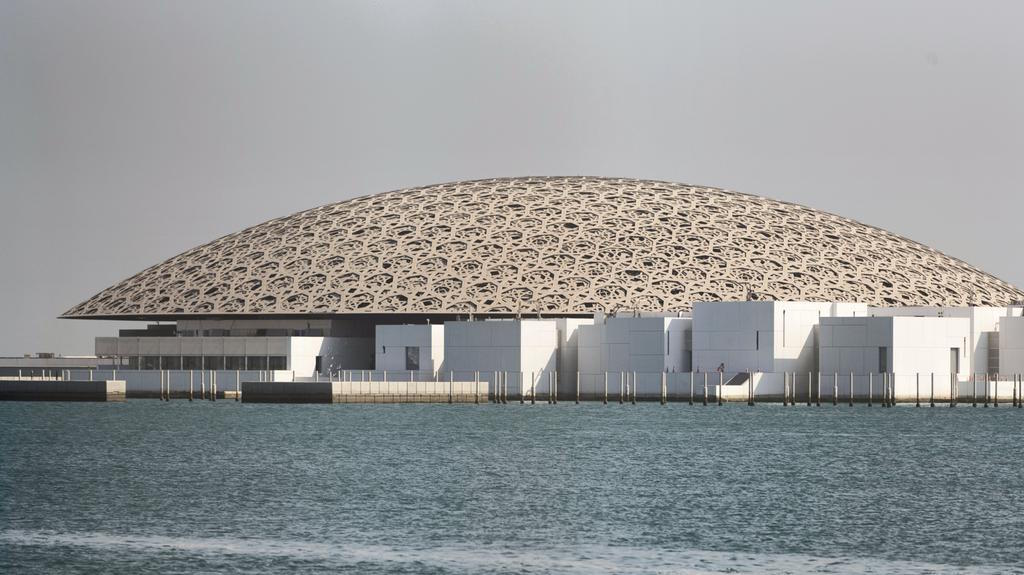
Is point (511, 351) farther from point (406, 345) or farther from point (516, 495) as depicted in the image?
point (516, 495)

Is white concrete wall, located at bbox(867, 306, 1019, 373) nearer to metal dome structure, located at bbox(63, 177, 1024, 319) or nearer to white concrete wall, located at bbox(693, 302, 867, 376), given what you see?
white concrete wall, located at bbox(693, 302, 867, 376)

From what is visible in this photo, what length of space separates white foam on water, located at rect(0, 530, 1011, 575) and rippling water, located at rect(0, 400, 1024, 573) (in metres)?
0.10

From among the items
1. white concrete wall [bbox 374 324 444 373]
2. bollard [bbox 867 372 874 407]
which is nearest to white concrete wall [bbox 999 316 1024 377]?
bollard [bbox 867 372 874 407]

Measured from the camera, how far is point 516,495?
55.2 m

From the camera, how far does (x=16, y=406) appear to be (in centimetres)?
10981

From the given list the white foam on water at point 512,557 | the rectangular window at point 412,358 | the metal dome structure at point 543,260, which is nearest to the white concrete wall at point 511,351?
the rectangular window at point 412,358

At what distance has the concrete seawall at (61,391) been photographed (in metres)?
113

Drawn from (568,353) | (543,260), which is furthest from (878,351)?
(543,260)

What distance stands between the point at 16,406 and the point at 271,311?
57.3 feet

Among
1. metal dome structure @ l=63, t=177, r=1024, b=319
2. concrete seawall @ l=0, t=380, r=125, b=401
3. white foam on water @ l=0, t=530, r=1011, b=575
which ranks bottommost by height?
white foam on water @ l=0, t=530, r=1011, b=575

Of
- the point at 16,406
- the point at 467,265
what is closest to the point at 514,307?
the point at 467,265

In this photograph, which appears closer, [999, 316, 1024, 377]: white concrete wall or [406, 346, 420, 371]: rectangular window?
[999, 316, 1024, 377]: white concrete wall

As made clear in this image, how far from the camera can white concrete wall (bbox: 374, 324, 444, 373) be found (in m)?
110

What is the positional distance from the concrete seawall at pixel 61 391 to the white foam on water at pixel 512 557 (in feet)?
223
